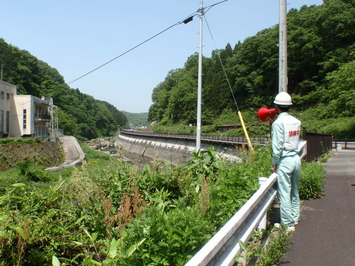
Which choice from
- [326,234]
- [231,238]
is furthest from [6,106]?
[231,238]

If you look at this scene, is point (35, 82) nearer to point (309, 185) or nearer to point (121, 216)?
point (309, 185)

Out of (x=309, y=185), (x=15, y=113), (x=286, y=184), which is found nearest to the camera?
(x=286, y=184)

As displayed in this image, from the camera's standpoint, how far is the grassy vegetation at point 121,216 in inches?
125

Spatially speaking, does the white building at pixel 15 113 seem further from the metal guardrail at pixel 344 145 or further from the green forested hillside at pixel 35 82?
the metal guardrail at pixel 344 145

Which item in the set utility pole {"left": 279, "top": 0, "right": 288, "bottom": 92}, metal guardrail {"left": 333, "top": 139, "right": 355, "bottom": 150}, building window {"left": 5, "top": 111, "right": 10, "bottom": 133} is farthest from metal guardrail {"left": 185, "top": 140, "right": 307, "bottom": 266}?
building window {"left": 5, "top": 111, "right": 10, "bottom": 133}

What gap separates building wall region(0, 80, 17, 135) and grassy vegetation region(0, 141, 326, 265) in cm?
4219

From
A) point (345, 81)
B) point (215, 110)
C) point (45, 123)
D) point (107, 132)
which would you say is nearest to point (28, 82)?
point (45, 123)

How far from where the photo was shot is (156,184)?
6.00m

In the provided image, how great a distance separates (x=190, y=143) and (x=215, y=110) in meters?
36.1

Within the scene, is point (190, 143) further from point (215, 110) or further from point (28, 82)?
point (28, 82)

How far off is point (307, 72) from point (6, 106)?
59.7 m

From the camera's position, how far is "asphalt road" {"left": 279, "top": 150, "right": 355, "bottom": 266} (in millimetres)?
4375

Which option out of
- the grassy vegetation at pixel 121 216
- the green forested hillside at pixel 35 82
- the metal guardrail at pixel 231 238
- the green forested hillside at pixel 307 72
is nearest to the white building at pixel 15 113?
the green forested hillside at pixel 35 82

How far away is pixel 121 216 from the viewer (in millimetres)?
4105
